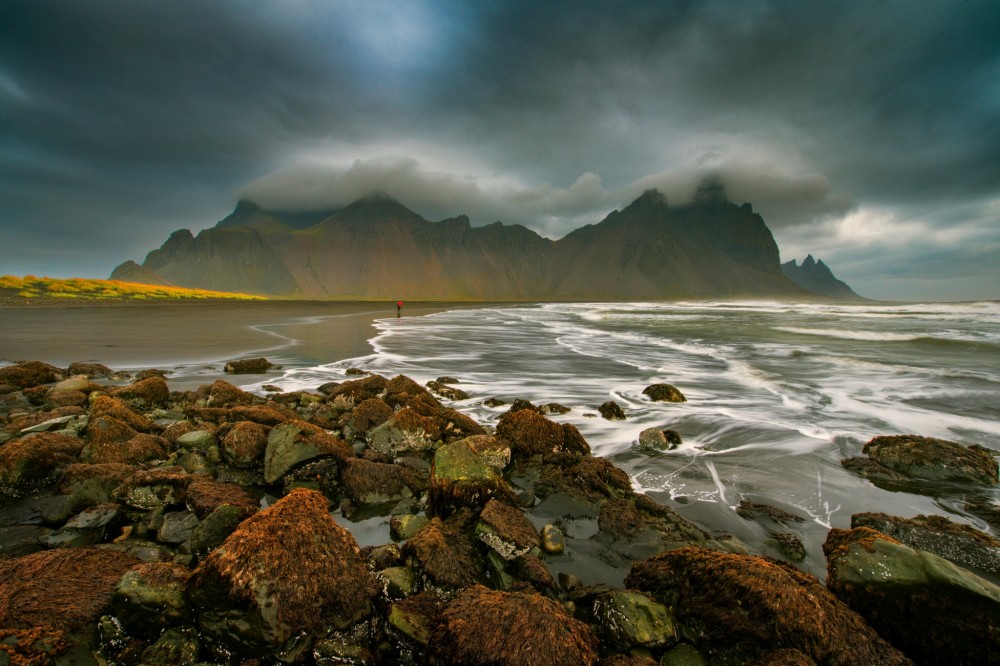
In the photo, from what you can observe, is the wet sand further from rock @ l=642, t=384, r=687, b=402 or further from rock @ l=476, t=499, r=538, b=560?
rock @ l=642, t=384, r=687, b=402

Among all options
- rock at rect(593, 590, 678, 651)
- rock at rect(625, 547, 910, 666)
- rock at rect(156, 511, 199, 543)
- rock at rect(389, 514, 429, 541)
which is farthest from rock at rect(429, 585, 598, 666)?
rock at rect(156, 511, 199, 543)

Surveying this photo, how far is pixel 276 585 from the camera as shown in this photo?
2.93m

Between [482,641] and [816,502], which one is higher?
[482,641]

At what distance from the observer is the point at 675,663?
2.95 meters

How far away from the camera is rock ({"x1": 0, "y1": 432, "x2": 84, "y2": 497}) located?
16.6 ft

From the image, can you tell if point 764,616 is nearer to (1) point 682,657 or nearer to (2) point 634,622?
(1) point 682,657

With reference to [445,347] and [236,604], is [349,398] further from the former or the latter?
[445,347]

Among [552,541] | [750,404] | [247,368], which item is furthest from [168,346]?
[750,404]

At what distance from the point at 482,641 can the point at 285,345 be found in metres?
21.9

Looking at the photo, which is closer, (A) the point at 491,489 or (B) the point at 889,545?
(B) the point at 889,545

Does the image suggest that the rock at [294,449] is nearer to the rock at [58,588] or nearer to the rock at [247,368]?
the rock at [58,588]

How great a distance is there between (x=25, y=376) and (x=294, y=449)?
11728 millimetres

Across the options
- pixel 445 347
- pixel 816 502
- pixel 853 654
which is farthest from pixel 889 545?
pixel 445 347

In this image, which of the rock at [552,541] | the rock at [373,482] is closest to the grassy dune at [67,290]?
the rock at [373,482]
